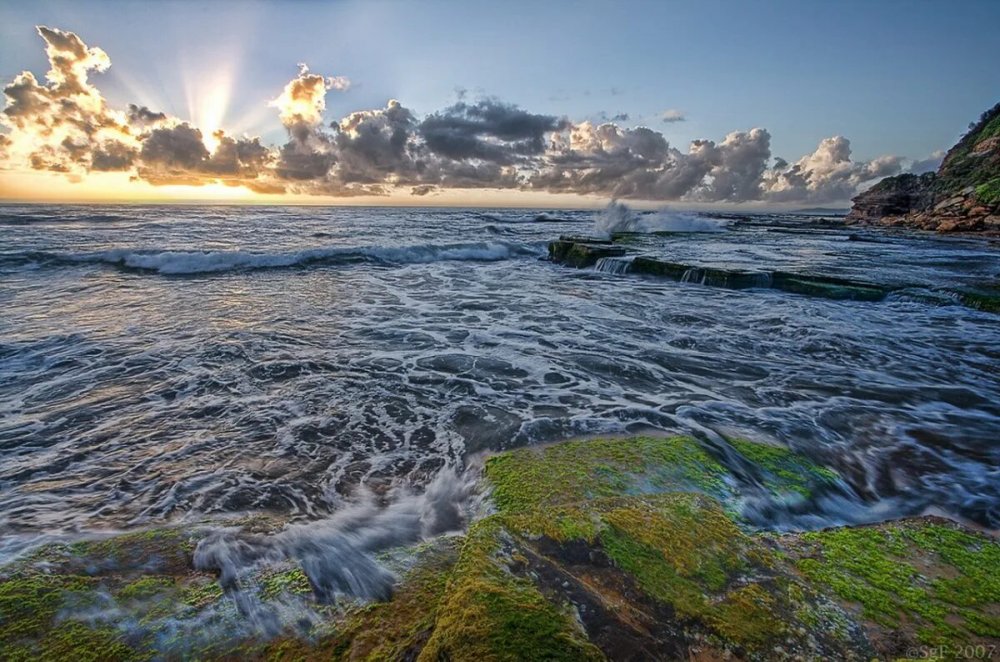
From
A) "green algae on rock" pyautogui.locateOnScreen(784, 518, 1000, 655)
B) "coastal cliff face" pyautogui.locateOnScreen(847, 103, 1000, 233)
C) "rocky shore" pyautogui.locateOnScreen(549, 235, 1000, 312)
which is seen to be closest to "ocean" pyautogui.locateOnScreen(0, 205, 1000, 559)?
"rocky shore" pyautogui.locateOnScreen(549, 235, 1000, 312)

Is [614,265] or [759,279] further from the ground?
[759,279]

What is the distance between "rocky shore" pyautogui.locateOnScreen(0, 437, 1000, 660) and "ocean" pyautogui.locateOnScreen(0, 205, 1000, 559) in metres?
0.74

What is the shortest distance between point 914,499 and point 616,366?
3534 mm

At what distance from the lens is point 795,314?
10.2 m

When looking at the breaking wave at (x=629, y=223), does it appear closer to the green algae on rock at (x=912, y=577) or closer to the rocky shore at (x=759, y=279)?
the rocky shore at (x=759, y=279)

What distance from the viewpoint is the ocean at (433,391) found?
3615 mm

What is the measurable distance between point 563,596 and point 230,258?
816 inches

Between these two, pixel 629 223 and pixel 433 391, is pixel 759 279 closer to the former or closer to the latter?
pixel 433 391

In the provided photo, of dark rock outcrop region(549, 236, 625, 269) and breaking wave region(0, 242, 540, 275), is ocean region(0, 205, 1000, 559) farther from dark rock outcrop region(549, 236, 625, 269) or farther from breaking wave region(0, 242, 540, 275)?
dark rock outcrop region(549, 236, 625, 269)

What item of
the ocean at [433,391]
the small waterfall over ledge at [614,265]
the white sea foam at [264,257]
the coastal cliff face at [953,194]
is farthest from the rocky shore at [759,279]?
the coastal cliff face at [953,194]

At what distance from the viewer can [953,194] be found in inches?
1585

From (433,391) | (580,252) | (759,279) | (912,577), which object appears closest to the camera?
(912,577)

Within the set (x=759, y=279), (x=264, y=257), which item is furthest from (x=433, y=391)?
(x=264, y=257)

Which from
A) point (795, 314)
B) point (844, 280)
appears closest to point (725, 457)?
point (795, 314)
